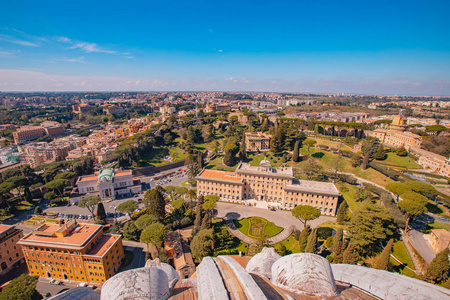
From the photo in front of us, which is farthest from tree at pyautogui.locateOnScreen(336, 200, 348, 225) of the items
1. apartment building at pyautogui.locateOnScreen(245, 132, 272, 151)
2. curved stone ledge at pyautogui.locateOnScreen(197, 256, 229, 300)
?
curved stone ledge at pyautogui.locateOnScreen(197, 256, 229, 300)

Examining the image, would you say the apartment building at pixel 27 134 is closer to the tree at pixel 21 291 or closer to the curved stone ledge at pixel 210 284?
the tree at pixel 21 291

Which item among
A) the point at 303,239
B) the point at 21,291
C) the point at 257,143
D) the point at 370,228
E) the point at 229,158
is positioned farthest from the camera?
the point at 257,143

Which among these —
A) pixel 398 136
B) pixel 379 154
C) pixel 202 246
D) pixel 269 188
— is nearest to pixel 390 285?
pixel 202 246

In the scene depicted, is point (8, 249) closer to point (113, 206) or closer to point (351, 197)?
point (113, 206)

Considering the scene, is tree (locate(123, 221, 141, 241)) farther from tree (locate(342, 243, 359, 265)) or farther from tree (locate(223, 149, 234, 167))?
tree (locate(223, 149, 234, 167))

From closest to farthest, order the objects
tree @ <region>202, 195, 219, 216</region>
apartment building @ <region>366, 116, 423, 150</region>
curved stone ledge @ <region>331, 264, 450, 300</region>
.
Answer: curved stone ledge @ <region>331, 264, 450, 300</region> < tree @ <region>202, 195, 219, 216</region> < apartment building @ <region>366, 116, 423, 150</region>

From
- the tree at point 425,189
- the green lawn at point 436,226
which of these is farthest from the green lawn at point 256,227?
the tree at point 425,189
